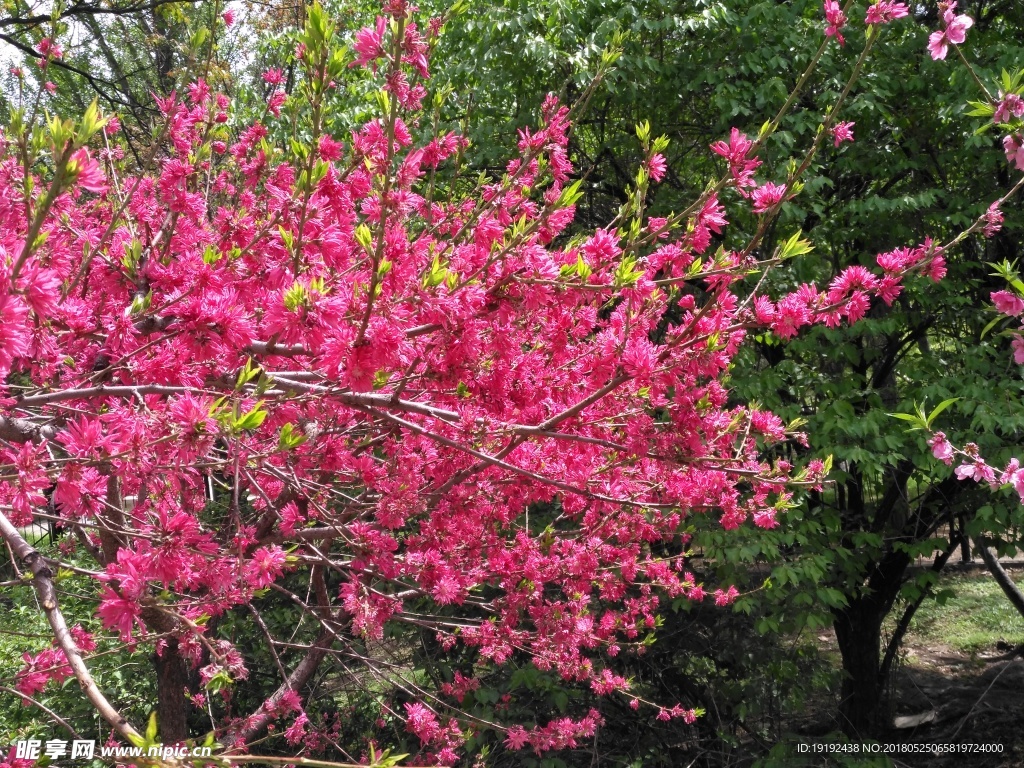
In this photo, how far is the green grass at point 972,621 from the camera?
1009cm

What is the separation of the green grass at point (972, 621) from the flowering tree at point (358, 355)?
8.02m

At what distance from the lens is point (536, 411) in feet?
10.0

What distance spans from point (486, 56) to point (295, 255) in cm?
427

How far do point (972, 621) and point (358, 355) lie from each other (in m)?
12.1

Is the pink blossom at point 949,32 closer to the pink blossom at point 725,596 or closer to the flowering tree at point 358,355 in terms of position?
the flowering tree at point 358,355

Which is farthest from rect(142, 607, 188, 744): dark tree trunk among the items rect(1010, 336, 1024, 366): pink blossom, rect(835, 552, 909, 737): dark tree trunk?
rect(835, 552, 909, 737): dark tree trunk

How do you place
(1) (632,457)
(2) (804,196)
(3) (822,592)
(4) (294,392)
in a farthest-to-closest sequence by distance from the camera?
1. (2) (804,196)
2. (3) (822,592)
3. (1) (632,457)
4. (4) (294,392)

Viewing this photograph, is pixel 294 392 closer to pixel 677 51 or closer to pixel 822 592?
pixel 822 592

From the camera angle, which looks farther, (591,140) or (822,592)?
(591,140)

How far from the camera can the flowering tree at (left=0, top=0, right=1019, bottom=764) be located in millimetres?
1799

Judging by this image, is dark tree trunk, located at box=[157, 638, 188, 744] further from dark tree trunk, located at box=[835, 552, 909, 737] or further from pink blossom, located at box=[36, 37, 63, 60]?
dark tree trunk, located at box=[835, 552, 909, 737]

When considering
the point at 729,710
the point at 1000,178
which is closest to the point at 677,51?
the point at 1000,178

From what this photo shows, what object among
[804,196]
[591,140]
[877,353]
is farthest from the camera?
[591,140]

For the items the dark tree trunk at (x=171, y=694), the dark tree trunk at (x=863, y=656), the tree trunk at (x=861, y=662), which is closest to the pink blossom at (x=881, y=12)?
the dark tree trunk at (x=171, y=694)
